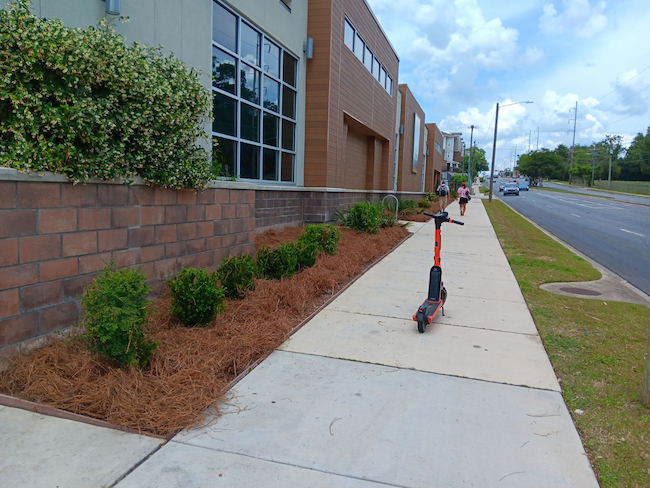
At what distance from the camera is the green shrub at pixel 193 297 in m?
4.75

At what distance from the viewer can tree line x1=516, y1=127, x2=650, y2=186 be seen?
93.0 meters

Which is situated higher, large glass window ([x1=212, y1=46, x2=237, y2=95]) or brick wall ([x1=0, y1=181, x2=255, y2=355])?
large glass window ([x1=212, y1=46, x2=237, y2=95])

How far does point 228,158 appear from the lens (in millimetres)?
9664

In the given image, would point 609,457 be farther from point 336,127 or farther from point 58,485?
point 336,127

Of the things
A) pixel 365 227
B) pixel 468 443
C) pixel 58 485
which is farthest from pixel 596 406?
pixel 365 227

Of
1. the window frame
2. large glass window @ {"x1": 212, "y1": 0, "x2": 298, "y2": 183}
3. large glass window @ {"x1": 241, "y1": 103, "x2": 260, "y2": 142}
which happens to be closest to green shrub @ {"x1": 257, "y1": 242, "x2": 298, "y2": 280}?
large glass window @ {"x1": 212, "y1": 0, "x2": 298, "y2": 183}

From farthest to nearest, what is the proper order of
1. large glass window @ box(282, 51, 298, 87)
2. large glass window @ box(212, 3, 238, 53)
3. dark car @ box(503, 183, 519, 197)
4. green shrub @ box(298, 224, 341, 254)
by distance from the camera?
dark car @ box(503, 183, 519, 197) < large glass window @ box(282, 51, 298, 87) < large glass window @ box(212, 3, 238, 53) < green shrub @ box(298, 224, 341, 254)

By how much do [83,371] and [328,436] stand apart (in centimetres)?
195

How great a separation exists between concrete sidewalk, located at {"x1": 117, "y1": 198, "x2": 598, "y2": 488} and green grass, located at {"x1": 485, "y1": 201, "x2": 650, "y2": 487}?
0.14 m

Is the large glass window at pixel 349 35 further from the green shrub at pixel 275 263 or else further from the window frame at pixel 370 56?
the green shrub at pixel 275 263

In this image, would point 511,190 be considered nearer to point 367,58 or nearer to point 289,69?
point 367,58

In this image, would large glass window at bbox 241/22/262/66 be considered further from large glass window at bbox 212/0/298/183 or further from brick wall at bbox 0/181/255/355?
brick wall at bbox 0/181/255/355

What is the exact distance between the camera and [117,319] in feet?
11.8

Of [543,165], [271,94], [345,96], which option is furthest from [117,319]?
[543,165]
